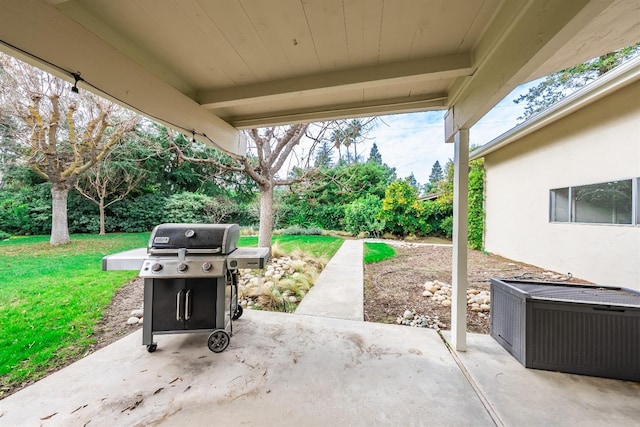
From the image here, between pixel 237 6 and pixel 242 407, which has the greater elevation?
pixel 237 6

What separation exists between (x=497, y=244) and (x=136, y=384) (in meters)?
7.56

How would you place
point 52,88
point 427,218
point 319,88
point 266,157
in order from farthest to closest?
1. point 427,218
2. point 266,157
3. point 52,88
4. point 319,88

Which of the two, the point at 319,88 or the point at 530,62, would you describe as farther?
the point at 319,88

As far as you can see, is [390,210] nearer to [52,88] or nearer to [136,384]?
[136,384]

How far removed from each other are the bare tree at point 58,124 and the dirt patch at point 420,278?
5.66 meters

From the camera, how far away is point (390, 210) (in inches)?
357

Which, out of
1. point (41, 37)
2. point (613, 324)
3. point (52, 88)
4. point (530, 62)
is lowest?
point (613, 324)

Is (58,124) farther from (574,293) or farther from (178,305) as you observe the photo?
(574,293)

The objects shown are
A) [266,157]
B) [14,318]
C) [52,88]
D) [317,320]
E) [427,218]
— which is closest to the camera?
[14,318]

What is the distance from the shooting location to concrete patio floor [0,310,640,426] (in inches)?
57.2

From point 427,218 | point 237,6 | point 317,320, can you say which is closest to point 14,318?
point 317,320

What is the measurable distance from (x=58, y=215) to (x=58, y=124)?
2065 mm

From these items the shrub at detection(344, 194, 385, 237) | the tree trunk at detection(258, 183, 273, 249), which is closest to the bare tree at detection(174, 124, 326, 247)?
the tree trunk at detection(258, 183, 273, 249)

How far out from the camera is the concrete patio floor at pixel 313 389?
1.45 metres
